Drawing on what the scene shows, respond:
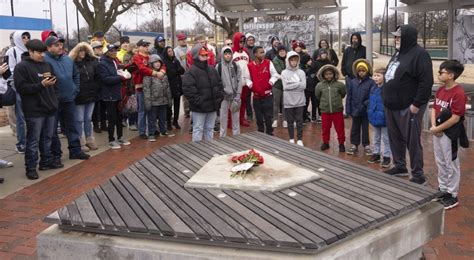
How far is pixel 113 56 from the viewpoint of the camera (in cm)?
820

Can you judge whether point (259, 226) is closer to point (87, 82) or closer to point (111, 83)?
point (87, 82)

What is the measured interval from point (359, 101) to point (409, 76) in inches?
68.1

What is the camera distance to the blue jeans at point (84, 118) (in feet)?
25.5

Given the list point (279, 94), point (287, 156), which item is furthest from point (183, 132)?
point (287, 156)

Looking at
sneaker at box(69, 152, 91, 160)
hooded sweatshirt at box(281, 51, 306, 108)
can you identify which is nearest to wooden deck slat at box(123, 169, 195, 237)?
sneaker at box(69, 152, 91, 160)

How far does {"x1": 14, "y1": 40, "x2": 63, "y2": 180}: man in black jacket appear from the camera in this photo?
626 cm

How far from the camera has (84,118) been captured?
7969mm

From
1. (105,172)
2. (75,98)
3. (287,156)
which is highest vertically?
(75,98)

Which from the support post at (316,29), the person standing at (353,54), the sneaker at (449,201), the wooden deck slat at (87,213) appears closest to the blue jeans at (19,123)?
the wooden deck slat at (87,213)

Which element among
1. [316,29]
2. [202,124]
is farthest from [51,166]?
[316,29]

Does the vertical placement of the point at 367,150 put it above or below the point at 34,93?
below

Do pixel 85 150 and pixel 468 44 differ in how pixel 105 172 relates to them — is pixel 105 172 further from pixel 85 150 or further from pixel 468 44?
pixel 468 44

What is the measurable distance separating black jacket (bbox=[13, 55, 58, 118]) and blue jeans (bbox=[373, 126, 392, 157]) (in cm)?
445

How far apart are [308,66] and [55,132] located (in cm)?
506
